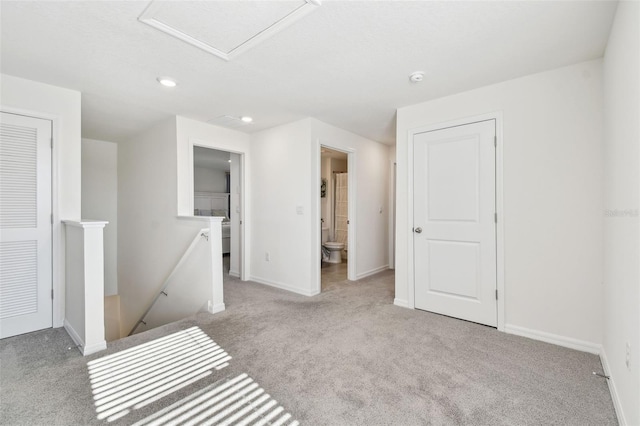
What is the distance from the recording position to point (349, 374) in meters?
1.97

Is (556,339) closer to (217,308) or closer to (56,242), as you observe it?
(217,308)

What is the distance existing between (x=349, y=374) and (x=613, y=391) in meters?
1.58

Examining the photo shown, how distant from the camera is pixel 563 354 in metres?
2.25

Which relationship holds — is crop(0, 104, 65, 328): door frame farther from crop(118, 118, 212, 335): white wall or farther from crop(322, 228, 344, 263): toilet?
crop(322, 228, 344, 263): toilet

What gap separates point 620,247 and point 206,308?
3.48 metres

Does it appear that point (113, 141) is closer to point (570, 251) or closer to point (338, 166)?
point (338, 166)

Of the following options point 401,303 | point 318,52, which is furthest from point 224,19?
point 401,303

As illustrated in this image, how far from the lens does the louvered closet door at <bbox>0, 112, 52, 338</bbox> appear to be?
2.65 meters

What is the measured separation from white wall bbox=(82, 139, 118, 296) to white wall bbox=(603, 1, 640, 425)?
652 cm

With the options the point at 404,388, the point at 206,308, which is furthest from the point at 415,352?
the point at 206,308

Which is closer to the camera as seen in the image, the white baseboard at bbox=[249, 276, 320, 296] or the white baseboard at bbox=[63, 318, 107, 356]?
the white baseboard at bbox=[63, 318, 107, 356]

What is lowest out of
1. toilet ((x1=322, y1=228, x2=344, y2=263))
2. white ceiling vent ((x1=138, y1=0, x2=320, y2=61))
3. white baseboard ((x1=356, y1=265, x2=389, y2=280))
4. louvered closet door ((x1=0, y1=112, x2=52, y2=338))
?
white baseboard ((x1=356, y1=265, x2=389, y2=280))

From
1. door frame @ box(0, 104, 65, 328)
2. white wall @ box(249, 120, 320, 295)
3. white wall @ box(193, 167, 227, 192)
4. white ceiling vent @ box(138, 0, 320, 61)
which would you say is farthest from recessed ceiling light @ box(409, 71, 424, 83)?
white wall @ box(193, 167, 227, 192)

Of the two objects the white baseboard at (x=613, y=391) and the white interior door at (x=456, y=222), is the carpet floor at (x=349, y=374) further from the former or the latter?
the white interior door at (x=456, y=222)
